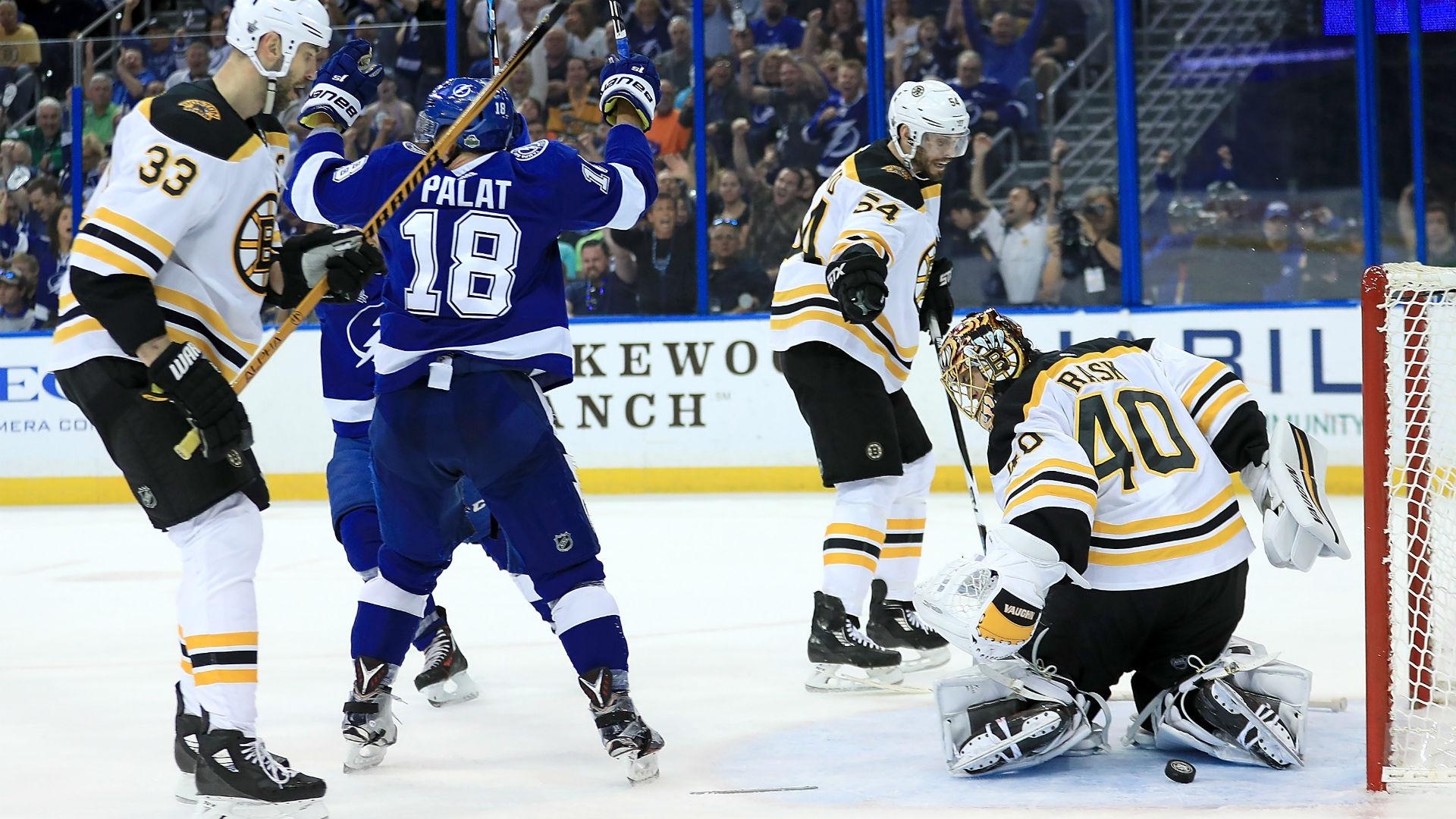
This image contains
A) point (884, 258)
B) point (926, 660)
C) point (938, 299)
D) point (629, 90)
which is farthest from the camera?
point (938, 299)

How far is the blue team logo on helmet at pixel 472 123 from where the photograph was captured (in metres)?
2.78

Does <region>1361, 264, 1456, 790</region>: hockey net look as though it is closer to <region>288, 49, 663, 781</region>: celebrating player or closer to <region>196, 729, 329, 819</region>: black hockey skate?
<region>288, 49, 663, 781</region>: celebrating player

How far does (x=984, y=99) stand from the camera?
8203mm

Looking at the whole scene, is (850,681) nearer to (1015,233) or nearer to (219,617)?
(219,617)

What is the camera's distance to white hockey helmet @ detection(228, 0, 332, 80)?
256 centimetres

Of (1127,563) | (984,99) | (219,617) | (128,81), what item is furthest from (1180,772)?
(128,81)

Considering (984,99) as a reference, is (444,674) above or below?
below

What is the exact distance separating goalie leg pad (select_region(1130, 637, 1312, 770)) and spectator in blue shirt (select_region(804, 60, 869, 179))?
5.81 meters

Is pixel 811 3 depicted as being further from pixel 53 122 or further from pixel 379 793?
pixel 379 793

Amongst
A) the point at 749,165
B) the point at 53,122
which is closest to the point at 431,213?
the point at 749,165

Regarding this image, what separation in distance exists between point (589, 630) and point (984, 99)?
602 cm

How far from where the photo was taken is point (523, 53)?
314 cm

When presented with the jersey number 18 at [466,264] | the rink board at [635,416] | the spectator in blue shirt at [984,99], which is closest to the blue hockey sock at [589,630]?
the jersey number 18 at [466,264]

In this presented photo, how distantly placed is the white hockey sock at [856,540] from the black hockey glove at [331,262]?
1346 millimetres
